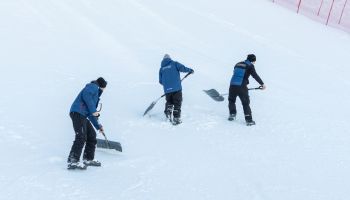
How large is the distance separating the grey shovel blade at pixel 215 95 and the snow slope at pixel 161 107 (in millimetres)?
Answer: 210

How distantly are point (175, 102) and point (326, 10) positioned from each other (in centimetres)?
1878

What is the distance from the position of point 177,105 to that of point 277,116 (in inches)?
102

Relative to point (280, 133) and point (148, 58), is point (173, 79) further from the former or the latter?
point (148, 58)

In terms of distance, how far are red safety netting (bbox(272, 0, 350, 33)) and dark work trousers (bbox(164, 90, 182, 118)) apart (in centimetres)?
1588

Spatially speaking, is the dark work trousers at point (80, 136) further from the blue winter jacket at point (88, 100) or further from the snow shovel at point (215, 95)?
the snow shovel at point (215, 95)

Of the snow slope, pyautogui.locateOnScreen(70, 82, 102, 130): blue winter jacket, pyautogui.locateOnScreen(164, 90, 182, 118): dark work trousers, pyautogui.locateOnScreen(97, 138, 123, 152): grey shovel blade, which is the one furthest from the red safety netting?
pyautogui.locateOnScreen(70, 82, 102, 130): blue winter jacket

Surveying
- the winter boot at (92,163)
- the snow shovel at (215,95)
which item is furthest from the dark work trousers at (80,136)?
the snow shovel at (215,95)

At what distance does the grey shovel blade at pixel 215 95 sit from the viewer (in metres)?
11.3

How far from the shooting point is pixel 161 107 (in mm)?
10445

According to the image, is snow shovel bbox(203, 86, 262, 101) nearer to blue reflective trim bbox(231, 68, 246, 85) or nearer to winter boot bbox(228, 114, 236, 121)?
winter boot bbox(228, 114, 236, 121)

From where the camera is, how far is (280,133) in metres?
9.87

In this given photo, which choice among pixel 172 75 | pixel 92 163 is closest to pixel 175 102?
pixel 172 75

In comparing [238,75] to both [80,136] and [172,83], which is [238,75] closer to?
[172,83]

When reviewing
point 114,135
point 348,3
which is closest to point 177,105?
point 114,135
